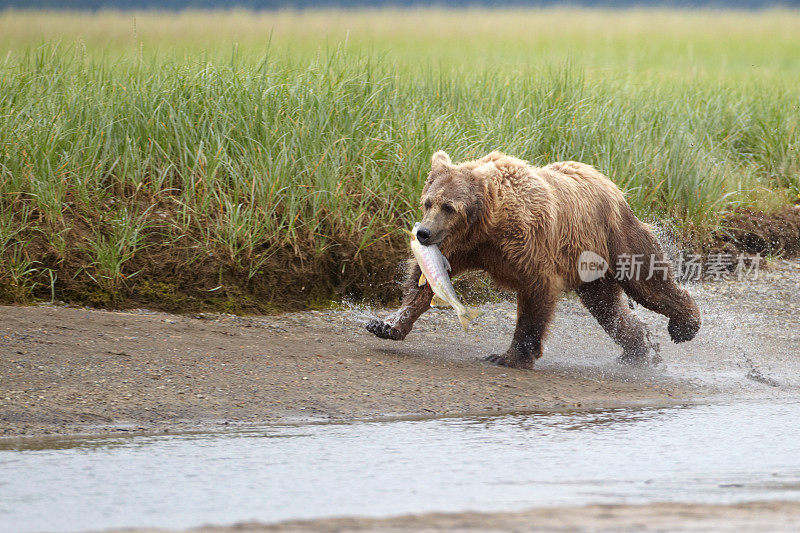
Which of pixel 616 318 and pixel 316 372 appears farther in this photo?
pixel 616 318

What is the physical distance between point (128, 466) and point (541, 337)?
260 centimetres

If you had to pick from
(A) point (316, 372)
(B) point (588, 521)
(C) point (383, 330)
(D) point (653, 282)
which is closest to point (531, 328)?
(C) point (383, 330)

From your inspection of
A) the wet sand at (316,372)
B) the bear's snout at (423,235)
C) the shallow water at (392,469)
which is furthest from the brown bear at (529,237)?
the shallow water at (392,469)

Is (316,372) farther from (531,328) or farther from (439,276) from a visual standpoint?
(531,328)

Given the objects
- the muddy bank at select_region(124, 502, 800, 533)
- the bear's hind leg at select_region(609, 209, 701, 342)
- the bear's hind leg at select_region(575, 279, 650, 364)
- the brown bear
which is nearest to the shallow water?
the muddy bank at select_region(124, 502, 800, 533)

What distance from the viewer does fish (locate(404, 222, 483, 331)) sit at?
5.12m

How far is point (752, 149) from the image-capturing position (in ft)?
33.1

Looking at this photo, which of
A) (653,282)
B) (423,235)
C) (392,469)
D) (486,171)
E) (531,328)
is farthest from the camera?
(653,282)

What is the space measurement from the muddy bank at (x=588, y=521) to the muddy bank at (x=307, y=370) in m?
1.60

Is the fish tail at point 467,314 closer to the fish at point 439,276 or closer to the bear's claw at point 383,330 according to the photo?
the fish at point 439,276

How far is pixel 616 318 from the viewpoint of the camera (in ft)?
20.2

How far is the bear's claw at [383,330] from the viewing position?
5535 millimetres

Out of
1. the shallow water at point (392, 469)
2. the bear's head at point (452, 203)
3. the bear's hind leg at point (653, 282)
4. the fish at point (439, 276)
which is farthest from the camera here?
the bear's hind leg at point (653, 282)

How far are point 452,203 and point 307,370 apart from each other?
114cm
